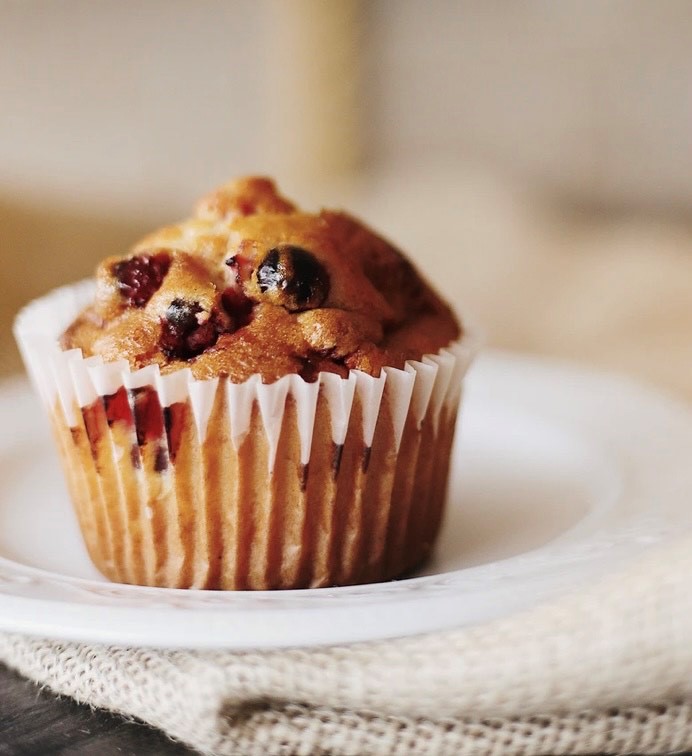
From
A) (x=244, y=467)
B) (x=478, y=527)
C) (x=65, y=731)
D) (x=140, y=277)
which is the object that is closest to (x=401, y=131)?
(x=478, y=527)

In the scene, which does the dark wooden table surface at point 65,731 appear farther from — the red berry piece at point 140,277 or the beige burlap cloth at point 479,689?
the red berry piece at point 140,277

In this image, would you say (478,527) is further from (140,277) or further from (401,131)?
(401,131)

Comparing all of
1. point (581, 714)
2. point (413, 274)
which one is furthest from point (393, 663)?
point (413, 274)

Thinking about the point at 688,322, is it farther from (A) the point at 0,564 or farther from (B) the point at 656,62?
(A) the point at 0,564

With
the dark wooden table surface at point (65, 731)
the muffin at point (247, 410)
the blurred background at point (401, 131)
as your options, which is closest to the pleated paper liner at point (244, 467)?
the muffin at point (247, 410)

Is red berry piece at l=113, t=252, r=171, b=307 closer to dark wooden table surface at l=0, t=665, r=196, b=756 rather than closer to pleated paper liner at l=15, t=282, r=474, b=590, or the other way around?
pleated paper liner at l=15, t=282, r=474, b=590
